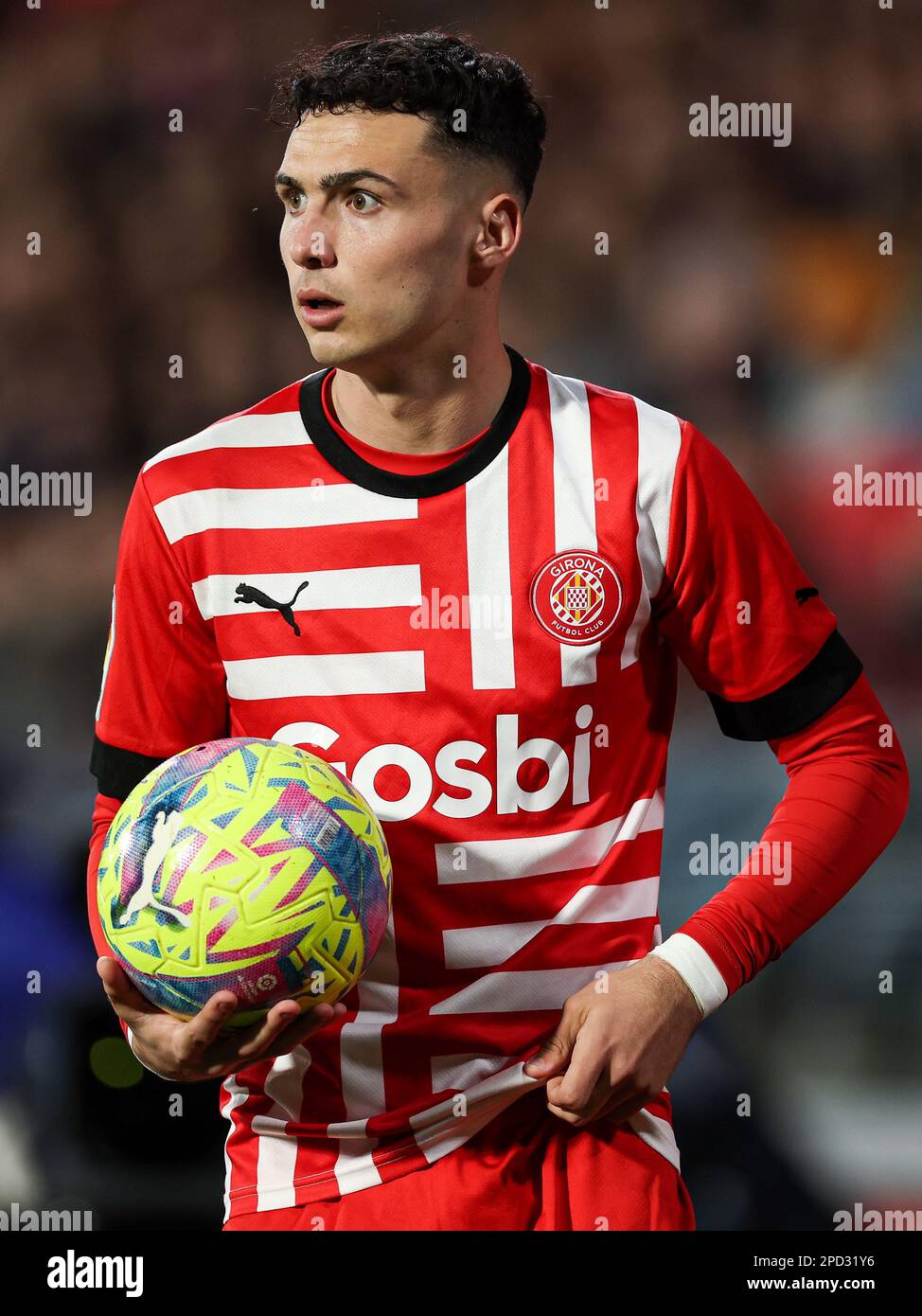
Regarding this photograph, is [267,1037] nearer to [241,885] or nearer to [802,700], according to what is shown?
[241,885]

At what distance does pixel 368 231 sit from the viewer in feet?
6.23

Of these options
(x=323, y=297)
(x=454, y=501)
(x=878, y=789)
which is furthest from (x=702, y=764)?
(x=323, y=297)

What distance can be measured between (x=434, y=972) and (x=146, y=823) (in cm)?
52

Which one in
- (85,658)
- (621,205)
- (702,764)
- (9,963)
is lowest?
(9,963)

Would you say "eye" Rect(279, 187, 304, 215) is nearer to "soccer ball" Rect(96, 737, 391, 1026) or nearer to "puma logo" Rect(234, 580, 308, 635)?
"puma logo" Rect(234, 580, 308, 635)

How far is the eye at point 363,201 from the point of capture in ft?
6.26

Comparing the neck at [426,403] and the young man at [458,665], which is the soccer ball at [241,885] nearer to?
the young man at [458,665]

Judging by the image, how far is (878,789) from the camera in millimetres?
2035

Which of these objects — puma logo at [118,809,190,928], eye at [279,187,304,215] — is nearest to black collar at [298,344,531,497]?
eye at [279,187,304,215]

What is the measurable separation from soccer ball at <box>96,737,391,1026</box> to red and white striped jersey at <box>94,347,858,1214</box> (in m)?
0.28

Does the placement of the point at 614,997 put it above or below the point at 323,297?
below

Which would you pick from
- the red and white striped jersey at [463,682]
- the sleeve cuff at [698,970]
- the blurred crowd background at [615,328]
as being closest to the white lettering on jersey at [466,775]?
the red and white striped jersey at [463,682]

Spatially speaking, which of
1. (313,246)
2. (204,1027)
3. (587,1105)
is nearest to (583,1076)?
(587,1105)
